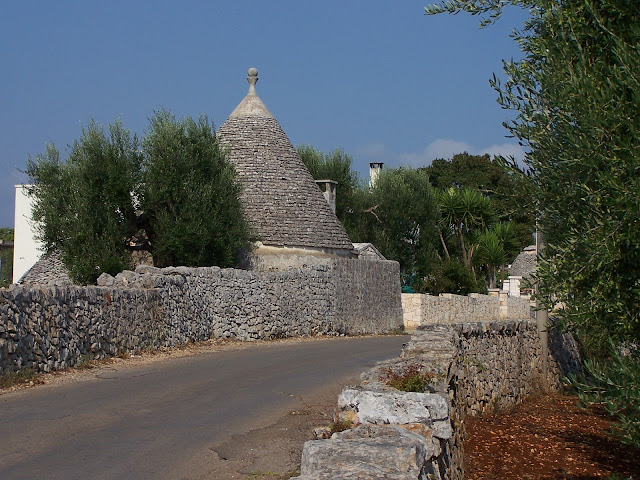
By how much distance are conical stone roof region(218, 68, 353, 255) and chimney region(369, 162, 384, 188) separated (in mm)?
20034

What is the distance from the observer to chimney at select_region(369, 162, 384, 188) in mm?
51975

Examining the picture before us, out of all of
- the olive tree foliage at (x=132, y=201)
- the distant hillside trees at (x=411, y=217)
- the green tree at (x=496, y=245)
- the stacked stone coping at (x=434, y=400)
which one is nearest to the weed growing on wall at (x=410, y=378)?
the stacked stone coping at (x=434, y=400)

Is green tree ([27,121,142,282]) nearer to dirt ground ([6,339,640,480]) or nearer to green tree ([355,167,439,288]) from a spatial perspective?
dirt ground ([6,339,640,480])

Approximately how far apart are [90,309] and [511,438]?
804 cm

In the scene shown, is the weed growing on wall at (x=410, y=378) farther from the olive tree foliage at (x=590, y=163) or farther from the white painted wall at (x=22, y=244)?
the white painted wall at (x=22, y=244)

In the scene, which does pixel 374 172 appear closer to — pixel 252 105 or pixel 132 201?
pixel 252 105

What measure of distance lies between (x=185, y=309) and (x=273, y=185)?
11433 mm

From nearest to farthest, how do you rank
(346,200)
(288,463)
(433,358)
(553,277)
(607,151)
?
(607,151) < (553,277) < (288,463) < (433,358) < (346,200)

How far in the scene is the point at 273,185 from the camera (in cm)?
3006

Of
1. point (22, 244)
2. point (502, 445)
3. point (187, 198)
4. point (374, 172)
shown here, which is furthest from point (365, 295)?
point (374, 172)

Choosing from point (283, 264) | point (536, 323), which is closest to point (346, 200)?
point (283, 264)

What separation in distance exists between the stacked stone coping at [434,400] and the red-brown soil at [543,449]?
0.42 meters

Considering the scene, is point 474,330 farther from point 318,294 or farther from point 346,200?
point 346,200

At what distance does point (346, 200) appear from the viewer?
49656 mm
